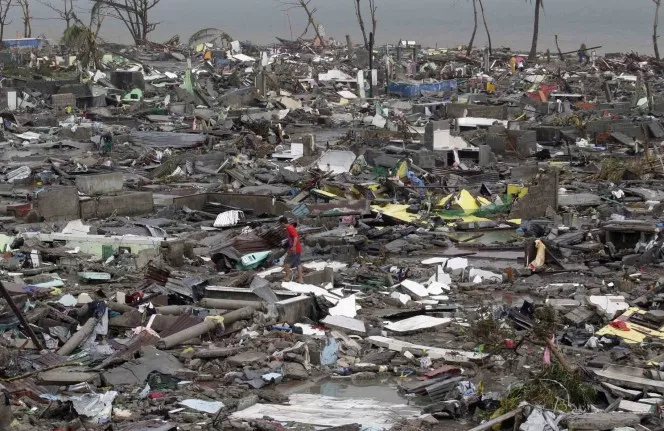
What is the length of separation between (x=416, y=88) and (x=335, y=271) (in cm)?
2355

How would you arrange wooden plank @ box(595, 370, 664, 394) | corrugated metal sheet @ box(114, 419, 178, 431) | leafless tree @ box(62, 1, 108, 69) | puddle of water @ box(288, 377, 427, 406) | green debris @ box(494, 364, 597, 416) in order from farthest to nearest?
leafless tree @ box(62, 1, 108, 69) < puddle of water @ box(288, 377, 427, 406) < wooden plank @ box(595, 370, 664, 394) < green debris @ box(494, 364, 597, 416) < corrugated metal sheet @ box(114, 419, 178, 431)

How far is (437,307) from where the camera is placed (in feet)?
40.4

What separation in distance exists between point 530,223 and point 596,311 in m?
4.84

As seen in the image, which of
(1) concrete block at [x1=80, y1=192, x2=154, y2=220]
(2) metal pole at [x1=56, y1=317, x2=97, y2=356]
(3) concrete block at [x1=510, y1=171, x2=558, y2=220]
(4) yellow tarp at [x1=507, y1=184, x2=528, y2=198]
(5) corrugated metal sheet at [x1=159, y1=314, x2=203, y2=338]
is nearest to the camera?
(2) metal pole at [x1=56, y1=317, x2=97, y2=356]

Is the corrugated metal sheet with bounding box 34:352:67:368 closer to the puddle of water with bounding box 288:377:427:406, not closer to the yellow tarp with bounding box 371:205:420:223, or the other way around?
the puddle of water with bounding box 288:377:427:406

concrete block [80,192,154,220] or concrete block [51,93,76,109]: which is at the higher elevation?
concrete block [51,93,76,109]

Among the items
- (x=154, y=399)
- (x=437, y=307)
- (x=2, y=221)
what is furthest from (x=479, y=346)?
(x=2, y=221)

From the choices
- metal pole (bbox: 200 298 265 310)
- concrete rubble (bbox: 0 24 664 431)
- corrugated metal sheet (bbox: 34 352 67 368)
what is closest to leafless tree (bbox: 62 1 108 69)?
concrete rubble (bbox: 0 24 664 431)

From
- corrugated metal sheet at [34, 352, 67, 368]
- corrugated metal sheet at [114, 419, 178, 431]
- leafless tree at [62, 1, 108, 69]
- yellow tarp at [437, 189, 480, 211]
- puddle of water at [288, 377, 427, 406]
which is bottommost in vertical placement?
puddle of water at [288, 377, 427, 406]

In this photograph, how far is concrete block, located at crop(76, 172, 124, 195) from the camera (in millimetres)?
18969

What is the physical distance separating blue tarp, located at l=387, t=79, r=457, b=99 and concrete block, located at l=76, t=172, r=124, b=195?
60.4 feet

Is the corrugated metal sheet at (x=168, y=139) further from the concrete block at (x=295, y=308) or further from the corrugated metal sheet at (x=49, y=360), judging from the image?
the corrugated metal sheet at (x=49, y=360)

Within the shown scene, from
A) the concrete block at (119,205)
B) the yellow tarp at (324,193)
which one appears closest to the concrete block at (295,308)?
the concrete block at (119,205)

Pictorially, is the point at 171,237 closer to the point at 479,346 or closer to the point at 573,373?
the point at 479,346
